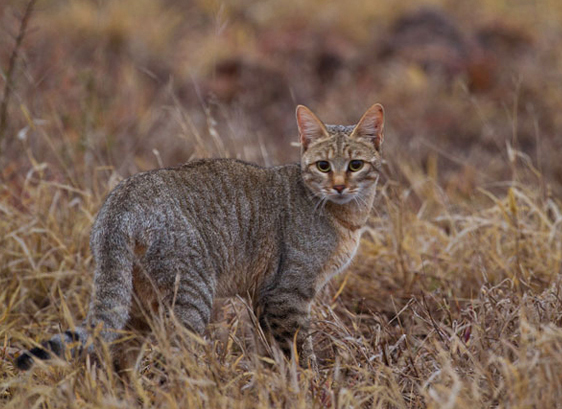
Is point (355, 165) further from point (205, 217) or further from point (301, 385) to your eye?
point (301, 385)

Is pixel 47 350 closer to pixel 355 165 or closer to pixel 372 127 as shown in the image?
pixel 355 165

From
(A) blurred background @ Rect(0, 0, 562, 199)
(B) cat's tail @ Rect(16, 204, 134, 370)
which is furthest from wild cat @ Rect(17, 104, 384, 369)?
(A) blurred background @ Rect(0, 0, 562, 199)

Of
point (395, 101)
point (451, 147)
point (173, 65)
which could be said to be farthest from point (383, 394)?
point (173, 65)

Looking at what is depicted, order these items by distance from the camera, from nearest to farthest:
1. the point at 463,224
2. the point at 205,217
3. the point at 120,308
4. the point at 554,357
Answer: the point at 554,357 → the point at 120,308 → the point at 205,217 → the point at 463,224

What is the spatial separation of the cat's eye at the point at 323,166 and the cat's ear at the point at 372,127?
0.21m

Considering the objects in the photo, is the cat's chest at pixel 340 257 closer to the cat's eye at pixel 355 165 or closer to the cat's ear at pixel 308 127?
the cat's eye at pixel 355 165

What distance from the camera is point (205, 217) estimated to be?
3.53 metres

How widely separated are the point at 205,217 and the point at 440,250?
1899 mm

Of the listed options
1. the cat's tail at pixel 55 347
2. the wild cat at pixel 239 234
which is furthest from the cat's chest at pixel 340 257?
the cat's tail at pixel 55 347

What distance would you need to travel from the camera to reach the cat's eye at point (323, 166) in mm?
3809

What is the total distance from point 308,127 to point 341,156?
0.28 metres

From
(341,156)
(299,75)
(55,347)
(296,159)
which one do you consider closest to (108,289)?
(55,347)

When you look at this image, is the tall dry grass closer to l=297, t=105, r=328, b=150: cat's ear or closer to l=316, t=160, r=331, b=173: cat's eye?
l=316, t=160, r=331, b=173: cat's eye

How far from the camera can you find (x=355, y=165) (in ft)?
12.5
